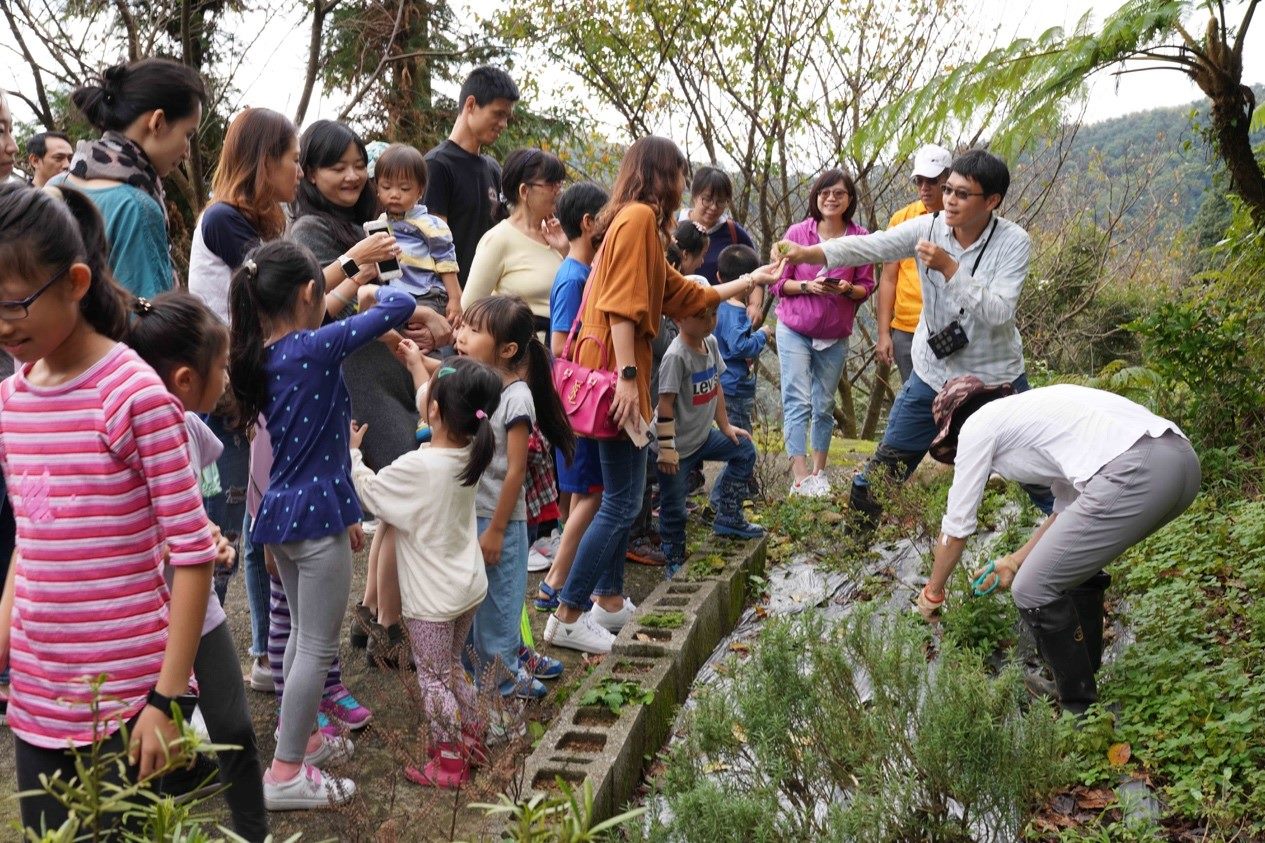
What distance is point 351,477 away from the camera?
11.6 feet

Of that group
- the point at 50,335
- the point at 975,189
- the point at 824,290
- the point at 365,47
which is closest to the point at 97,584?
the point at 50,335

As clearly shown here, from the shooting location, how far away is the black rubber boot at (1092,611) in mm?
4031

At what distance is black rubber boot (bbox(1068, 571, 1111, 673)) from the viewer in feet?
13.2

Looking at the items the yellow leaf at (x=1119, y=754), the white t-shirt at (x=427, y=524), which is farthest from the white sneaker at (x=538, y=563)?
the yellow leaf at (x=1119, y=754)

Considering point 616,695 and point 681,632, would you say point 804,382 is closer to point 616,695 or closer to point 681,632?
point 681,632

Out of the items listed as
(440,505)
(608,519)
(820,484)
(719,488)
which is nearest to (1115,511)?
(608,519)

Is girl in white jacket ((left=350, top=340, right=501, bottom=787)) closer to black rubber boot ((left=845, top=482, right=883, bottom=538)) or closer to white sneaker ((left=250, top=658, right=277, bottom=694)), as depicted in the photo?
white sneaker ((left=250, top=658, right=277, bottom=694))

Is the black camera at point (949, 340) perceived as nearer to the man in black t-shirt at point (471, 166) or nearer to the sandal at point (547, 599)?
the sandal at point (547, 599)

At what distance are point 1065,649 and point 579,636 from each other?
6.17ft

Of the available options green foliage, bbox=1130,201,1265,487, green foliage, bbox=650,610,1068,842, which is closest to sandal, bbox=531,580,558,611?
green foliage, bbox=650,610,1068,842

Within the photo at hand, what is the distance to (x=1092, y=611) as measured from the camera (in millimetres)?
4059

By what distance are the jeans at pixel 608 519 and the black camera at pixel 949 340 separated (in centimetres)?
161

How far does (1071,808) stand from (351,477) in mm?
2495

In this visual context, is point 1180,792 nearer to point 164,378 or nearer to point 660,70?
point 164,378
